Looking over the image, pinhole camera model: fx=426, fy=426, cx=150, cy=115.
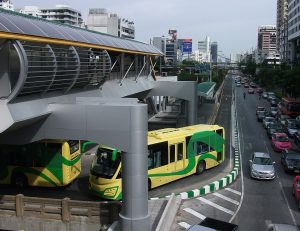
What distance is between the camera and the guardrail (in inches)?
602

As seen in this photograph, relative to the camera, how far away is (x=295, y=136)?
121 feet

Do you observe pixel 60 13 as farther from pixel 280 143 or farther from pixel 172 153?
pixel 172 153

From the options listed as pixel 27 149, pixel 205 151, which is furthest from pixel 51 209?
pixel 205 151

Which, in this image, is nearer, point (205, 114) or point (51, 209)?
point (51, 209)

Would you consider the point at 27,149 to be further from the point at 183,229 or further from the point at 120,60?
the point at 120,60

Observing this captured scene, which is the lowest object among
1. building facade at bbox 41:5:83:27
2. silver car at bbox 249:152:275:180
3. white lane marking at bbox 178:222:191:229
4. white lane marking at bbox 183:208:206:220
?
white lane marking at bbox 178:222:191:229

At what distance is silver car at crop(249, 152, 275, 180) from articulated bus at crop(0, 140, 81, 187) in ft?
32.7

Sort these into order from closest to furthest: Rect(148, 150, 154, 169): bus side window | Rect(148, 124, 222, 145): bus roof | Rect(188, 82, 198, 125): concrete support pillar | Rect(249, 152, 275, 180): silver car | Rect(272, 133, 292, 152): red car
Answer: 1. Rect(148, 150, 154, 169): bus side window
2. Rect(148, 124, 222, 145): bus roof
3. Rect(249, 152, 275, 180): silver car
4. Rect(272, 133, 292, 152): red car
5. Rect(188, 82, 198, 125): concrete support pillar

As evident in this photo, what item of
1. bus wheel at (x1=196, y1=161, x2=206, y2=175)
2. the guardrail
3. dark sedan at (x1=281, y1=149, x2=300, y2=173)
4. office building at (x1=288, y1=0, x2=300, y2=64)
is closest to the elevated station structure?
the guardrail

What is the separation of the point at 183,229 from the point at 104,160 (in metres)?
4.65

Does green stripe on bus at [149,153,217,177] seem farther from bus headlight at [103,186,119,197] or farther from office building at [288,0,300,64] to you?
office building at [288,0,300,64]

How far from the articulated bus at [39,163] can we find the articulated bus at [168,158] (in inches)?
65.4

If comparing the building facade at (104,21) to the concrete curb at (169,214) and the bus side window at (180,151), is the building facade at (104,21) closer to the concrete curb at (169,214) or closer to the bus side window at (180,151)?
the bus side window at (180,151)

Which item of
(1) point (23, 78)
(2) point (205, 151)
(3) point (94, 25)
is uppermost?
(3) point (94, 25)
